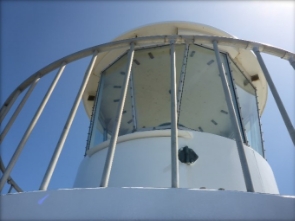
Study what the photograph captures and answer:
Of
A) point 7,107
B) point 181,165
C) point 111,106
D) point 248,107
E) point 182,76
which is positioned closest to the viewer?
point 181,165

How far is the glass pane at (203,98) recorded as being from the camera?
16.8 feet

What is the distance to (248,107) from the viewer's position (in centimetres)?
556

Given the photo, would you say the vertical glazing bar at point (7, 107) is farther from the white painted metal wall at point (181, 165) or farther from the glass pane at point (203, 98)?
the glass pane at point (203, 98)

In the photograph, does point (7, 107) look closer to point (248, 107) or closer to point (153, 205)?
point (153, 205)

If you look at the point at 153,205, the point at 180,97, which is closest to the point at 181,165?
the point at 180,97

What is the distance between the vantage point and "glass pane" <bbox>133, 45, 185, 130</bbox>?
5508 millimetres

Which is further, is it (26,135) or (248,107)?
(248,107)

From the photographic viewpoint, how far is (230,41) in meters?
3.71

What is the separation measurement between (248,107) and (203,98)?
0.80 m

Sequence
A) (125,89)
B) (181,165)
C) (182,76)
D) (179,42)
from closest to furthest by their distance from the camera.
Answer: (125,89) → (179,42) → (181,165) → (182,76)

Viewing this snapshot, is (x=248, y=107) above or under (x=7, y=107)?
above

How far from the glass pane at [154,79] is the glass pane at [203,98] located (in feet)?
0.85

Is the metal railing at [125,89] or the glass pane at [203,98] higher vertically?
the glass pane at [203,98]

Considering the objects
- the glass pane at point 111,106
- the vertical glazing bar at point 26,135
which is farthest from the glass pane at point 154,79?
the vertical glazing bar at point 26,135
